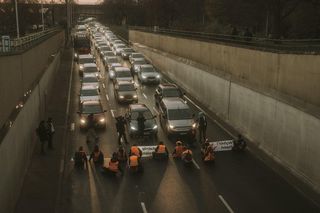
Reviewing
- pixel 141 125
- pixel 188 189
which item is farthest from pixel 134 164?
pixel 141 125

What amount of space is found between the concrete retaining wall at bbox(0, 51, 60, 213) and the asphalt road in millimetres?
1811

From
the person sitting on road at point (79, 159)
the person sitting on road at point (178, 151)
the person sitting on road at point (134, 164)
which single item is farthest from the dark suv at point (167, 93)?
the person sitting on road at point (134, 164)

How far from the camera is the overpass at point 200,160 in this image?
615 inches

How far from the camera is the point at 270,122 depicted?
21031mm

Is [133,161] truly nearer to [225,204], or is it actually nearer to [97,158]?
[97,158]

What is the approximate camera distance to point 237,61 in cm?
2984

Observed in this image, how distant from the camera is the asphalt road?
15732 millimetres

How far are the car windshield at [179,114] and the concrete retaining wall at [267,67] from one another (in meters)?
3.65

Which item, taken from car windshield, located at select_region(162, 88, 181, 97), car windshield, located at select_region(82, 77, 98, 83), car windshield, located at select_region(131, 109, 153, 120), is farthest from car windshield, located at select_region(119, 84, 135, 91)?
car windshield, located at select_region(131, 109, 153, 120)

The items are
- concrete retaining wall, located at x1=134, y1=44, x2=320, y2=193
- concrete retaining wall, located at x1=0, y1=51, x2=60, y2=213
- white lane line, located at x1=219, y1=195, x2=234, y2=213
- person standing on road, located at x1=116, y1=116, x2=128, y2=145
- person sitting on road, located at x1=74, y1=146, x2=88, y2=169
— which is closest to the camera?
concrete retaining wall, located at x1=0, y1=51, x2=60, y2=213

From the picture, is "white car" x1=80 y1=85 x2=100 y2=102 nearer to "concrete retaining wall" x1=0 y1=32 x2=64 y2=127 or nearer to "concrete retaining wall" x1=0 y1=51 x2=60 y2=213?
"concrete retaining wall" x1=0 y1=32 x2=64 y2=127

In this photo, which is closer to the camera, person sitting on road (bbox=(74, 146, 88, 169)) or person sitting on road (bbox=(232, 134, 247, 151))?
person sitting on road (bbox=(74, 146, 88, 169))

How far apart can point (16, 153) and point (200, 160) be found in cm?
876

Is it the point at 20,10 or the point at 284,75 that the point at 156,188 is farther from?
the point at 20,10
